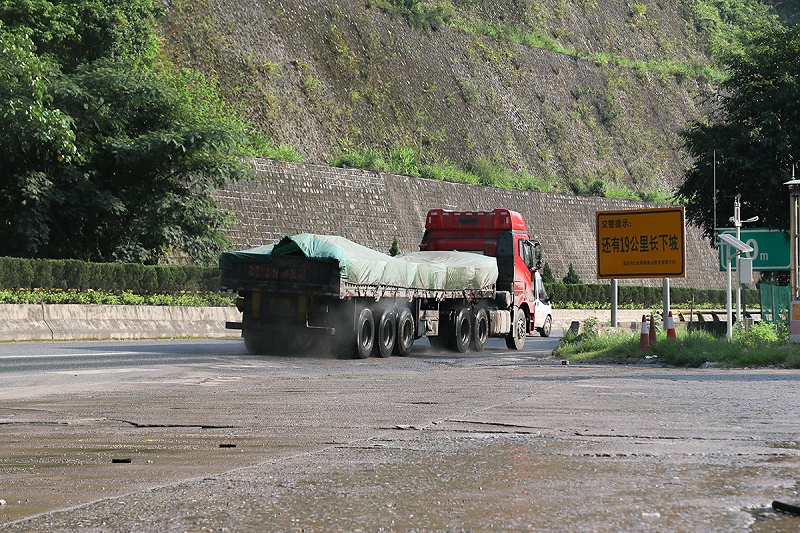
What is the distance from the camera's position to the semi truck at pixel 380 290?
74.7 ft

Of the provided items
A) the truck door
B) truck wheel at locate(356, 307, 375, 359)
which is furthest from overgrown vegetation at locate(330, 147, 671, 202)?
truck wheel at locate(356, 307, 375, 359)

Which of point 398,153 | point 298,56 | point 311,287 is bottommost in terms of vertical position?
point 311,287

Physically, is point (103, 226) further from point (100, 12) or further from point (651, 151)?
point (651, 151)

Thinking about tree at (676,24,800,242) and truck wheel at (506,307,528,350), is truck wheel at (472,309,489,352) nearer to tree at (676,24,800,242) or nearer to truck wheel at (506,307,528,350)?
truck wheel at (506,307,528,350)

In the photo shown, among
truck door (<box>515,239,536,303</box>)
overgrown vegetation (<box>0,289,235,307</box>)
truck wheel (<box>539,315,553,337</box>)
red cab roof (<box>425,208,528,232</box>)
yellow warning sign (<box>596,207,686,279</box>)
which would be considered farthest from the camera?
truck wheel (<box>539,315,553,337</box>)

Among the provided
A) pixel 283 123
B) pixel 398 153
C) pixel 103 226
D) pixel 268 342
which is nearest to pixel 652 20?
pixel 398 153

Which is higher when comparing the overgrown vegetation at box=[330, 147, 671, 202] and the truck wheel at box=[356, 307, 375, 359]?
the overgrown vegetation at box=[330, 147, 671, 202]

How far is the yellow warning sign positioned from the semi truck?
262 centimetres

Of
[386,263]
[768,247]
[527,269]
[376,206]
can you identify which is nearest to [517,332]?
[527,269]

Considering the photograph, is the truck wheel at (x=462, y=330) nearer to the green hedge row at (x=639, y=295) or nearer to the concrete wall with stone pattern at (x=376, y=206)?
the concrete wall with stone pattern at (x=376, y=206)

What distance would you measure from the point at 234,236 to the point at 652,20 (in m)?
62.0

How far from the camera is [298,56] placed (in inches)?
2375

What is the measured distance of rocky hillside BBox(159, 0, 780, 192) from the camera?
2247 inches

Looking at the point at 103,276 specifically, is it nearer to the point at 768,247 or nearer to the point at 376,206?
the point at 768,247
